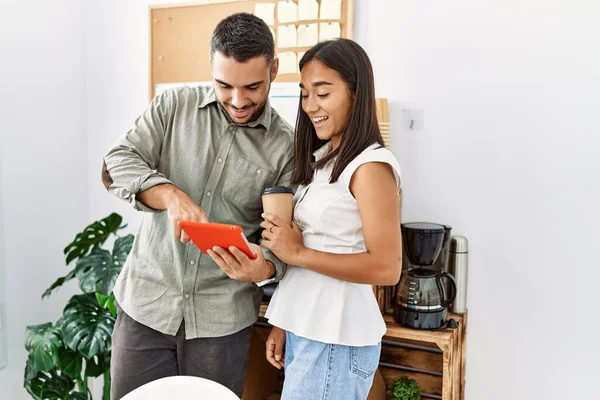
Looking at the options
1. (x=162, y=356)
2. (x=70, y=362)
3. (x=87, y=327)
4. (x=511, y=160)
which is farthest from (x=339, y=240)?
(x=70, y=362)

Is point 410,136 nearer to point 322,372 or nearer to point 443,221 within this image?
point 443,221

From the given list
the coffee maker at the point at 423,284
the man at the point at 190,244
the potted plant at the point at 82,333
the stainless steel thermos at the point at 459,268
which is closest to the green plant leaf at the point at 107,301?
the potted plant at the point at 82,333

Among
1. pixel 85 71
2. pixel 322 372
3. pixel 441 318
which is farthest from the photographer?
pixel 85 71

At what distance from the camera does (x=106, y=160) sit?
4.73 feet

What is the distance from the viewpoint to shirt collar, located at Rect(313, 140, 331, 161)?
1441 mm

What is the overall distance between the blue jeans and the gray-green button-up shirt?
0.87 feet

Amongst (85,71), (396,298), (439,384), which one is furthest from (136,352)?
(85,71)

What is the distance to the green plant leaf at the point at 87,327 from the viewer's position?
2084 mm

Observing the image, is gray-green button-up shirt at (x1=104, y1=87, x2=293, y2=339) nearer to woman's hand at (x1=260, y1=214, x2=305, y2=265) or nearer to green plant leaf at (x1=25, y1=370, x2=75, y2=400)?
woman's hand at (x1=260, y1=214, x2=305, y2=265)

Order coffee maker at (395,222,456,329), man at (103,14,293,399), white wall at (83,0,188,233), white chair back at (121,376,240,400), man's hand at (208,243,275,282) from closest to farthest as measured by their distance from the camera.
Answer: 1. white chair back at (121,376,240,400)
2. man's hand at (208,243,275,282)
3. man at (103,14,293,399)
4. coffee maker at (395,222,456,329)
5. white wall at (83,0,188,233)

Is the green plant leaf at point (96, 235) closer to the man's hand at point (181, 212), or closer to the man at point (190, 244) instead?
the man at point (190, 244)

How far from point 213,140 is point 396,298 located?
892 mm

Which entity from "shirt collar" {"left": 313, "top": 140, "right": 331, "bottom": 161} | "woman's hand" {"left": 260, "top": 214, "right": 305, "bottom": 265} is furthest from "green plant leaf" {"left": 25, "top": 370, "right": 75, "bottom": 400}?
"shirt collar" {"left": 313, "top": 140, "right": 331, "bottom": 161}

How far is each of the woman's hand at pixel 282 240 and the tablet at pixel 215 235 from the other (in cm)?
9
